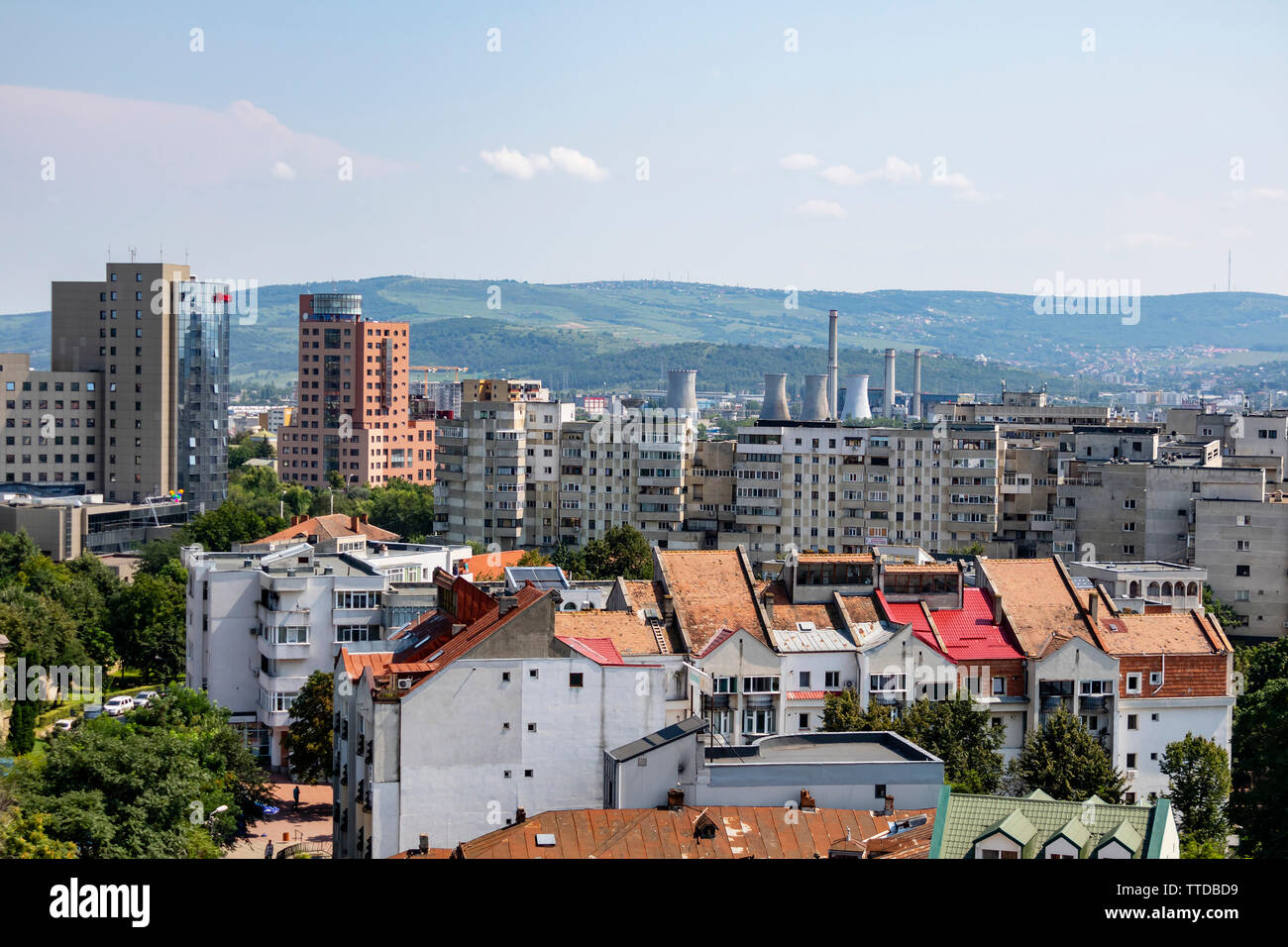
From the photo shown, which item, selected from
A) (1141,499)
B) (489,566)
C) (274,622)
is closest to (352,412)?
(489,566)

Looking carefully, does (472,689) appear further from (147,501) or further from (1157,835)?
(147,501)

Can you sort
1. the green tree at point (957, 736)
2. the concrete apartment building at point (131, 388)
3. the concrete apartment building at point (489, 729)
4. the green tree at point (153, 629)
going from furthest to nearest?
the concrete apartment building at point (131, 388) < the green tree at point (153, 629) < the green tree at point (957, 736) < the concrete apartment building at point (489, 729)

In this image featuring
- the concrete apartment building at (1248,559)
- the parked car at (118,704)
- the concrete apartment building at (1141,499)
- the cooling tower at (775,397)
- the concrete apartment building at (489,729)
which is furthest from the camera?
the cooling tower at (775,397)

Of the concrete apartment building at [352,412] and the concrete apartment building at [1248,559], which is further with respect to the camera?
the concrete apartment building at [352,412]

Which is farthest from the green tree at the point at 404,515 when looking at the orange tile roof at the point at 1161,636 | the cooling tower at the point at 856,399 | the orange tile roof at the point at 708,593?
the cooling tower at the point at 856,399

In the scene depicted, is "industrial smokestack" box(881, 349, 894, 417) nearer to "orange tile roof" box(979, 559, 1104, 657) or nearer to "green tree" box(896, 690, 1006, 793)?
"orange tile roof" box(979, 559, 1104, 657)

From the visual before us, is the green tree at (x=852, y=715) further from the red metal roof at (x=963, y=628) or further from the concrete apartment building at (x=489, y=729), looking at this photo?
the concrete apartment building at (x=489, y=729)

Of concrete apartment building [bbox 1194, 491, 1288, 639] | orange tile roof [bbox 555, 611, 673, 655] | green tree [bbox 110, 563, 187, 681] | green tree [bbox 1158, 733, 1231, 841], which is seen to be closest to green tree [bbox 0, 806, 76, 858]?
orange tile roof [bbox 555, 611, 673, 655]
